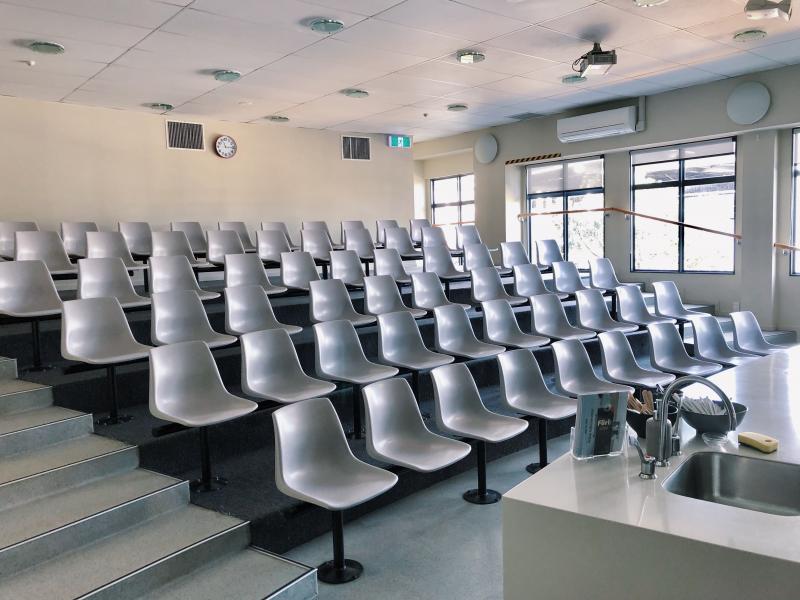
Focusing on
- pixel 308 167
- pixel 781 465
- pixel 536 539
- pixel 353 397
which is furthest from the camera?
pixel 308 167

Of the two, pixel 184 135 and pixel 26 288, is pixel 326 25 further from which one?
pixel 184 135

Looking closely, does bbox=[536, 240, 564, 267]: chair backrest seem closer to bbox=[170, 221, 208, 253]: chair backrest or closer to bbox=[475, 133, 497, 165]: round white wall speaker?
bbox=[475, 133, 497, 165]: round white wall speaker

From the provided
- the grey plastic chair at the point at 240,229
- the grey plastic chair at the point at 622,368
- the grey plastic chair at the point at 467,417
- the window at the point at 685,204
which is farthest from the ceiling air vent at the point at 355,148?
the grey plastic chair at the point at 467,417

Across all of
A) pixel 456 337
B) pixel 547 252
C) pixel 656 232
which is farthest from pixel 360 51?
pixel 656 232

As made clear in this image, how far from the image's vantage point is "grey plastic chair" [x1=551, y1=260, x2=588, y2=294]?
7250mm

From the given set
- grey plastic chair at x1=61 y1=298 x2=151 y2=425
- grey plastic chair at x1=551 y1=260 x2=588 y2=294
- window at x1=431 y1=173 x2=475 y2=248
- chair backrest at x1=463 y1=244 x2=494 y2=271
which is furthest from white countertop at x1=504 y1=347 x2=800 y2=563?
window at x1=431 y1=173 x2=475 y2=248

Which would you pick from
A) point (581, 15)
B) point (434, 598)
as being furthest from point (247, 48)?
point (434, 598)

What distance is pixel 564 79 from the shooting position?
7.14 m

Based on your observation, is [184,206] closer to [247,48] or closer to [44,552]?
[247,48]

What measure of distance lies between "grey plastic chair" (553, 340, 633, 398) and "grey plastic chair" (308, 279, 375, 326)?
151cm

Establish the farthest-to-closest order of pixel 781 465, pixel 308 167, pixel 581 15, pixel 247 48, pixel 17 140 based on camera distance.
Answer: pixel 308 167 → pixel 17 140 → pixel 247 48 → pixel 581 15 → pixel 781 465

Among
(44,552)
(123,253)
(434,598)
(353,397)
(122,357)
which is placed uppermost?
(123,253)

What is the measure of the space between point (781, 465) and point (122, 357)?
3.30m

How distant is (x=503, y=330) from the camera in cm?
533
